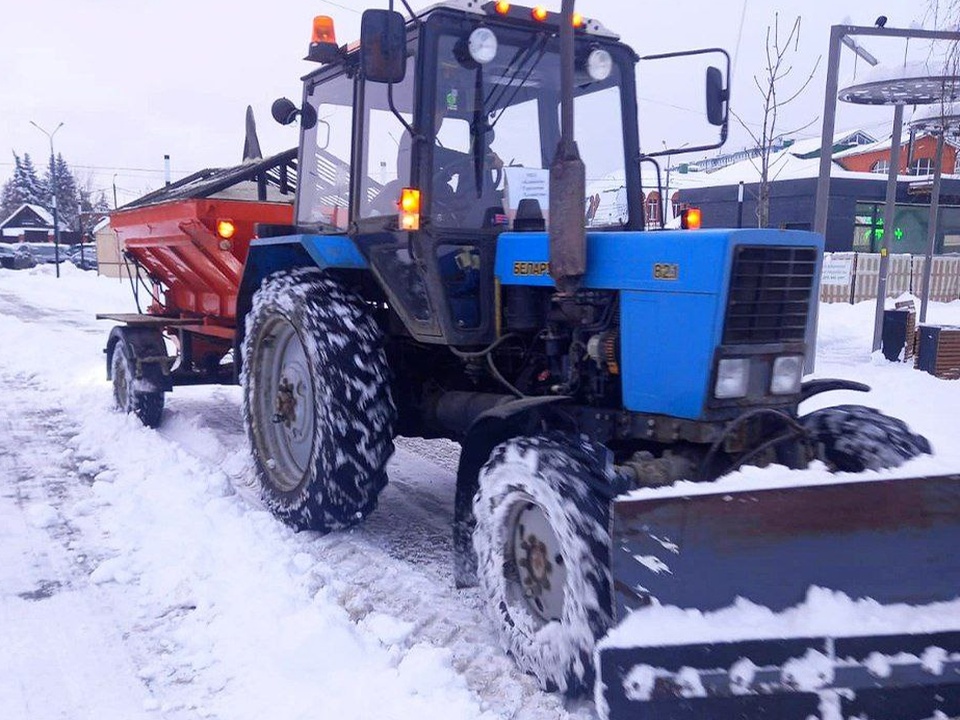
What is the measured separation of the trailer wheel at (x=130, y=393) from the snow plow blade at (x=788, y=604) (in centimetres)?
535

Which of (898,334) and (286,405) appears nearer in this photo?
(286,405)

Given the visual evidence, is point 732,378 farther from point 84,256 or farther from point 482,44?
point 84,256

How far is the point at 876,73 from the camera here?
9070 millimetres

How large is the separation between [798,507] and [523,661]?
1.14 meters

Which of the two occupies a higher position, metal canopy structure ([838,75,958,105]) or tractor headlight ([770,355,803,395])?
metal canopy structure ([838,75,958,105])

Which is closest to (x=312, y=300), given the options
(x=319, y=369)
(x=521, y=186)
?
(x=319, y=369)

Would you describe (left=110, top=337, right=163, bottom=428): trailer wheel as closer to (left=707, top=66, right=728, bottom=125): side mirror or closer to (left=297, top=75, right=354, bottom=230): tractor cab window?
(left=297, top=75, right=354, bottom=230): tractor cab window

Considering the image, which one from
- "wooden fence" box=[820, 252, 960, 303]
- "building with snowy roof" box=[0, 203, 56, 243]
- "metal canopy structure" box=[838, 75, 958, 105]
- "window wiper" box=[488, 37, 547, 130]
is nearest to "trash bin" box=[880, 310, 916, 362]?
"metal canopy structure" box=[838, 75, 958, 105]

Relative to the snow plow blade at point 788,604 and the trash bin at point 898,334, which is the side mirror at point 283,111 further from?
the trash bin at point 898,334

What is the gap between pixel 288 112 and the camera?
17.5 feet

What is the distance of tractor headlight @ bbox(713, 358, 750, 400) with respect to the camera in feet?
10.2

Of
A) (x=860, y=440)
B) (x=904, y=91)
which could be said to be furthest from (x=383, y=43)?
(x=904, y=91)

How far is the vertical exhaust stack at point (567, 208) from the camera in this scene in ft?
10.3

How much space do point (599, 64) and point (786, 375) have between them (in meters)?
1.93
